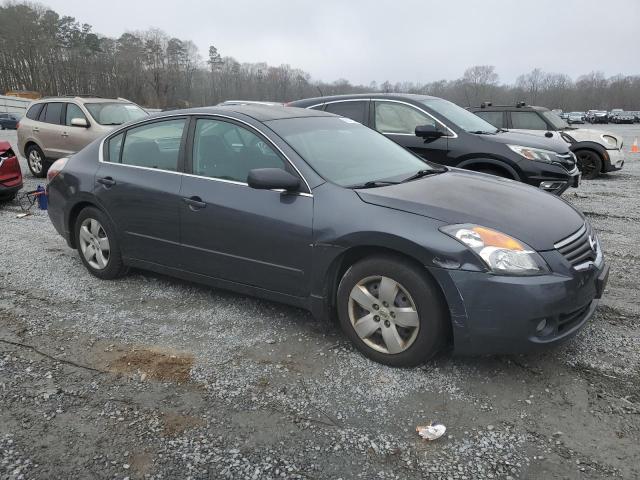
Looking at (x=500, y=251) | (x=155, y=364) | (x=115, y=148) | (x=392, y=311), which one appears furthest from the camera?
(x=115, y=148)

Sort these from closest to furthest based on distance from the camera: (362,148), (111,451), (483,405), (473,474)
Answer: (473,474) < (111,451) < (483,405) < (362,148)

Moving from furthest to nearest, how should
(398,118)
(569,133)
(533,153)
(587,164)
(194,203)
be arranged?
1. (587,164)
2. (569,133)
3. (398,118)
4. (533,153)
5. (194,203)

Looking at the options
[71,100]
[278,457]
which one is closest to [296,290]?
[278,457]

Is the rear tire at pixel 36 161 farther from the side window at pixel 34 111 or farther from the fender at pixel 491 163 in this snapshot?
the fender at pixel 491 163

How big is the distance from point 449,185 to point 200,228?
1.92 metres

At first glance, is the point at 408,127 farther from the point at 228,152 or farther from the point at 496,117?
the point at 496,117

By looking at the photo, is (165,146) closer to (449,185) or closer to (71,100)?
(449,185)

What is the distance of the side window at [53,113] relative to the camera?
11008mm

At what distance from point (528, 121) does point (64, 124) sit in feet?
33.2

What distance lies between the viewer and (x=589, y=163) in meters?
11.6

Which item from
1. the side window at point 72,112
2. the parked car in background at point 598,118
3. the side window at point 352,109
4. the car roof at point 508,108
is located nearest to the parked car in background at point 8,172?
the side window at point 72,112

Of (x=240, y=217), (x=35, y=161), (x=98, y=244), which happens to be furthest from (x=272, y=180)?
(x=35, y=161)

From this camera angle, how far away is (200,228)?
394 centimetres

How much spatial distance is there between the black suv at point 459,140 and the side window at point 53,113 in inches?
268
